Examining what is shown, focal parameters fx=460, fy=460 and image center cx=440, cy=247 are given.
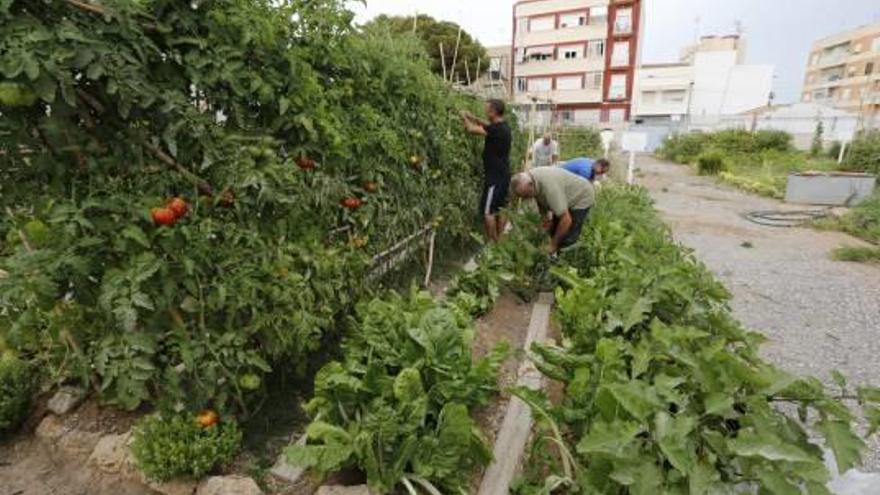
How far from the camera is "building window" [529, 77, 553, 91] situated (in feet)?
121

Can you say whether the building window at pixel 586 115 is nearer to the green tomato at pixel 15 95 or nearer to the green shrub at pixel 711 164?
the green shrub at pixel 711 164

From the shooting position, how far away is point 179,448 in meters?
2.01

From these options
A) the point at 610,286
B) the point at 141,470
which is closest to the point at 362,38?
the point at 610,286

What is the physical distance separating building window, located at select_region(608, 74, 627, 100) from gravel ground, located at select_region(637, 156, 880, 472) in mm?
26736

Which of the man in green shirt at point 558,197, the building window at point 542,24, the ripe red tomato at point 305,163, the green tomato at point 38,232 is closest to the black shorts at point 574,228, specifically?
the man in green shirt at point 558,197

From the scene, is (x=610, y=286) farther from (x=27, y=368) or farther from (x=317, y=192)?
(x=27, y=368)

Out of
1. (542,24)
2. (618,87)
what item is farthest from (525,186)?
(542,24)

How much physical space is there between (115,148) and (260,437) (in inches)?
62.9

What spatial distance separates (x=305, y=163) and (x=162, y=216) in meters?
0.84

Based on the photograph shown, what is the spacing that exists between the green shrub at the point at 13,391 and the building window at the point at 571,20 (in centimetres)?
3943

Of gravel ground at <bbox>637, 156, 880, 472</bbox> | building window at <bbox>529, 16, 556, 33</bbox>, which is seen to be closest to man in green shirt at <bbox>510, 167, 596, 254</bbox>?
gravel ground at <bbox>637, 156, 880, 472</bbox>

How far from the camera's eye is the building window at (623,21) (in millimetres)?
33531

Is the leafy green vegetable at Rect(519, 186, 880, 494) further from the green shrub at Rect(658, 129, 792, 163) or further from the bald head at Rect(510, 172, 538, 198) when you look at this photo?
the green shrub at Rect(658, 129, 792, 163)

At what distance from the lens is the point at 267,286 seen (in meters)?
2.12
